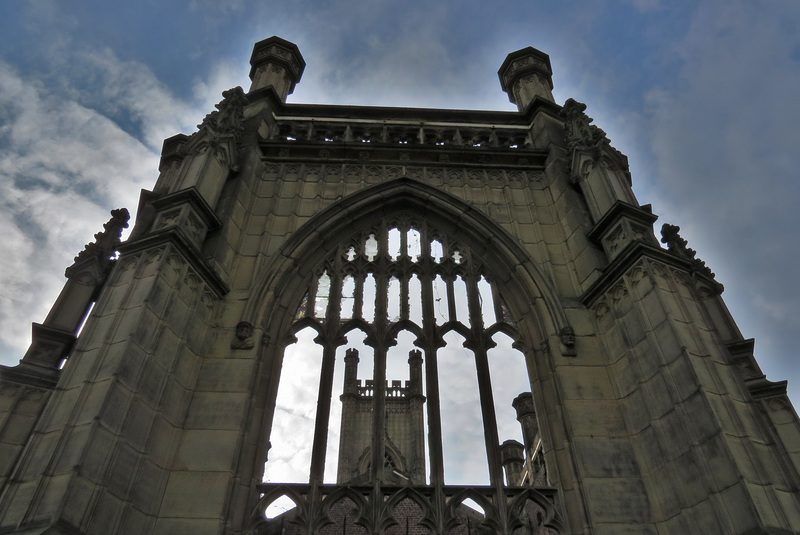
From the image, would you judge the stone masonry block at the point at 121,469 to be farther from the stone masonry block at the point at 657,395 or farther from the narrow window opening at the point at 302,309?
the stone masonry block at the point at 657,395

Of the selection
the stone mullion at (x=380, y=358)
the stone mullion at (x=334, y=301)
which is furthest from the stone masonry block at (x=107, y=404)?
the stone mullion at (x=334, y=301)

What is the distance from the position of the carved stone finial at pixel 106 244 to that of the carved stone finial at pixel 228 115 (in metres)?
2.22

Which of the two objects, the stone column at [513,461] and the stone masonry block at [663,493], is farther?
the stone column at [513,461]

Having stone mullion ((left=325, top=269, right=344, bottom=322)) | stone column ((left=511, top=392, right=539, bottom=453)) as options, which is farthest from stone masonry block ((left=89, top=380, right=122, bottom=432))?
stone column ((left=511, top=392, right=539, bottom=453))

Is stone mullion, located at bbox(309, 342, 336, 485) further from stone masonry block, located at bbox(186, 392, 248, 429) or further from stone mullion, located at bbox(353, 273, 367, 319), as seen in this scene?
stone masonry block, located at bbox(186, 392, 248, 429)

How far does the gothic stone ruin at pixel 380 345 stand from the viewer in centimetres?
634

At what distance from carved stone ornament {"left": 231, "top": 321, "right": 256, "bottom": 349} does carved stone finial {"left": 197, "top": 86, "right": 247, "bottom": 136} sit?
4312 mm

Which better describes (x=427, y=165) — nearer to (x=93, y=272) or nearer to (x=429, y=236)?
(x=429, y=236)

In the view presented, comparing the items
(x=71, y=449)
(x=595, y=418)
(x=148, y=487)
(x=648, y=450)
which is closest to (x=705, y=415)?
(x=648, y=450)

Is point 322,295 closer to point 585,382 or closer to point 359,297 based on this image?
point 359,297

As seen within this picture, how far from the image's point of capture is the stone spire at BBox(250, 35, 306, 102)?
15.6 metres

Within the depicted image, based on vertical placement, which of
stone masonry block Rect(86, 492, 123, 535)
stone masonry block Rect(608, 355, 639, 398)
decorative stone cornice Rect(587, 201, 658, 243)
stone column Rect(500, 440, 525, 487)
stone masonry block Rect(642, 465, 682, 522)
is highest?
stone column Rect(500, 440, 525, 487)

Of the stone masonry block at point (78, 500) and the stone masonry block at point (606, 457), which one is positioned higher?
the stone masonry block at point (606, 457)

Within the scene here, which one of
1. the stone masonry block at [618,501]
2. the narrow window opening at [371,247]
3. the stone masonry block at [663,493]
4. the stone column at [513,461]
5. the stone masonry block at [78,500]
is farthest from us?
the stone column at [513,461]
